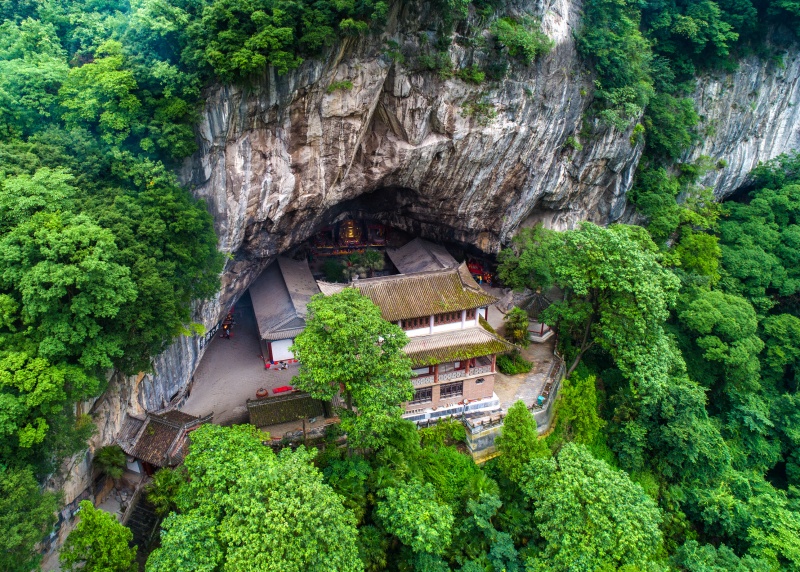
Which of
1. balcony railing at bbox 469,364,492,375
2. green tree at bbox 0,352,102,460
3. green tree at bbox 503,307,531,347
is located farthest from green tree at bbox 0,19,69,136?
green tree at bbox 503,307,531,347

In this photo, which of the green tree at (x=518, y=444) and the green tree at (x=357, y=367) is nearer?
the green tree at (x=357, y=367)

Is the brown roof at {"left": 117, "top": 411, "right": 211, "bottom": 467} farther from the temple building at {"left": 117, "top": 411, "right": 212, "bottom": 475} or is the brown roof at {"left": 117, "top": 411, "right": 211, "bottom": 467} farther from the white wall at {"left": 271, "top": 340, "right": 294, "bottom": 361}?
the white wall at {"left": 271, "top": 340, "right": 294, "bottom": 361}

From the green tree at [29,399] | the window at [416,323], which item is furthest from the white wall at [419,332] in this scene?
the green tree at [29,399]

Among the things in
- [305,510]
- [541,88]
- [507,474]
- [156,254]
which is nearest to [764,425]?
[507,474]

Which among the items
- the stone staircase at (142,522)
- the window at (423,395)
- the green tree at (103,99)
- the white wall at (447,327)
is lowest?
the stone staircase at (142,522)

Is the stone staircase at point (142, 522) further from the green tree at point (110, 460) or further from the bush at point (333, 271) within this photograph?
the bush at point (333, 271)

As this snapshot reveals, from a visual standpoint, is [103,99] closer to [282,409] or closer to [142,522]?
[282,409]
